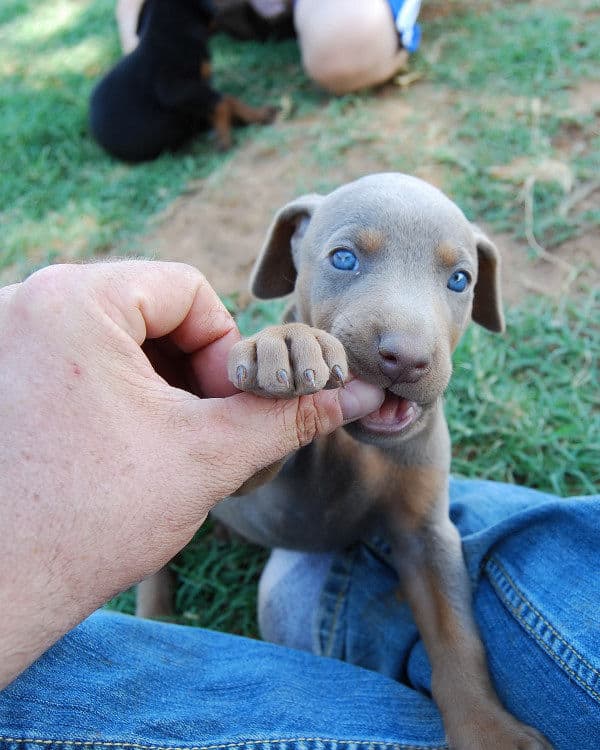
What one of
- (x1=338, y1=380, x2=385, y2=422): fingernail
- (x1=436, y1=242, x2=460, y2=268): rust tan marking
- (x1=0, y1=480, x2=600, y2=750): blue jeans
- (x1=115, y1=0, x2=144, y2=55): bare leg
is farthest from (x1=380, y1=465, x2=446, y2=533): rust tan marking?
(x1=115, y1=0, x2=144, y2=55): bare leg

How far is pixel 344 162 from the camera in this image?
621 cm

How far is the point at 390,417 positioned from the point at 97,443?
1026 mm

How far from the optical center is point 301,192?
19.3 feet

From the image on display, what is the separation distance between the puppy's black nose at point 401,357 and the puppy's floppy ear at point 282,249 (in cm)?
112

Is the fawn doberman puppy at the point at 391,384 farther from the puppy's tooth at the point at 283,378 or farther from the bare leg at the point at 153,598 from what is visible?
the bare leg at the point at 153,598

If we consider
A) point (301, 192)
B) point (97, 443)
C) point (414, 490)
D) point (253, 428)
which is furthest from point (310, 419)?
point (301, 192)

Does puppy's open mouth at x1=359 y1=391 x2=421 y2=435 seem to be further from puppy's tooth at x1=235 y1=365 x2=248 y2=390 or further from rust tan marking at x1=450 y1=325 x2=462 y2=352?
puppy's tooth at x1=235 y1=365 x2=248 y2=390

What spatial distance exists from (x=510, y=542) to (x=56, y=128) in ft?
23.6

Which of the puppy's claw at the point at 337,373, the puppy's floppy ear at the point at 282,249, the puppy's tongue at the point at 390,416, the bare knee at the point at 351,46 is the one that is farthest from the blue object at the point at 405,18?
the puppy's claw at the point at 337,373

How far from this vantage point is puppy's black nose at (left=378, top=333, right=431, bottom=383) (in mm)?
2025

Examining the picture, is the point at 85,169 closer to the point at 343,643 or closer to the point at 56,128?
the point at 56,128

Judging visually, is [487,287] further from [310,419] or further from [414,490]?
[310,419]

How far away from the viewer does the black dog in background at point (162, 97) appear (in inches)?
274

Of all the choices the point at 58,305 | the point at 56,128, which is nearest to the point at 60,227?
the point at 56,128
